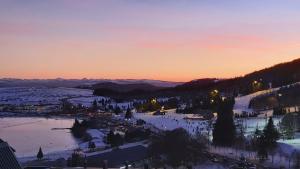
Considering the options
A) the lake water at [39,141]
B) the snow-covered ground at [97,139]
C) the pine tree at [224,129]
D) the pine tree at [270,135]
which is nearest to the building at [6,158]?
the pine tree at [270,135]

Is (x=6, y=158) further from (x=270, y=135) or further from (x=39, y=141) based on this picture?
(x=39, y=141)

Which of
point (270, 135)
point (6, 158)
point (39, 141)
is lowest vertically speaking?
point (39, 141)

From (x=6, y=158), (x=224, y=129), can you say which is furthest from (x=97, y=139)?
(x=6, y=158)

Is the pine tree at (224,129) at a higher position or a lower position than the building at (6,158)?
lower

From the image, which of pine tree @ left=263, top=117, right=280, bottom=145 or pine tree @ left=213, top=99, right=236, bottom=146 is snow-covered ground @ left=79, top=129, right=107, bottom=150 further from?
pine tree @ left=263, top=117, right=280, bottom=145

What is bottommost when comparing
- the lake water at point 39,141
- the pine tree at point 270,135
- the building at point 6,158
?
the lake water at point 39,141

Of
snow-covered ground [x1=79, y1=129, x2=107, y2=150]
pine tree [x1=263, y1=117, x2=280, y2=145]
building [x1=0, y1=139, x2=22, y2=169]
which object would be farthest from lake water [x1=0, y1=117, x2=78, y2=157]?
building [x1=0, y1=139, x2=22, y2=169]

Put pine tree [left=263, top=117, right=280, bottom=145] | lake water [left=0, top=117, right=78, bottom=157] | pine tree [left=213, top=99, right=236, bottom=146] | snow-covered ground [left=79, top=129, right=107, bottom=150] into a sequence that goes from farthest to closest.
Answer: snow-covered ground [left=79, top=129, right=107, bottom=150], lake water [left=0, top=117, right=78, bottom=157], pine tree [left=213, top=99, right=236, bottom=146], pine tree [left=263, top=117, right=280, bottom=145]

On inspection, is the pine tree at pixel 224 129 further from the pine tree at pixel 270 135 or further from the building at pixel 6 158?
the building at pixel 6 158

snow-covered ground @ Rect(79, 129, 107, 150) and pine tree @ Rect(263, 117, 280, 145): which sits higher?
pine tree @ Rect(263, 117, 280, 145)
